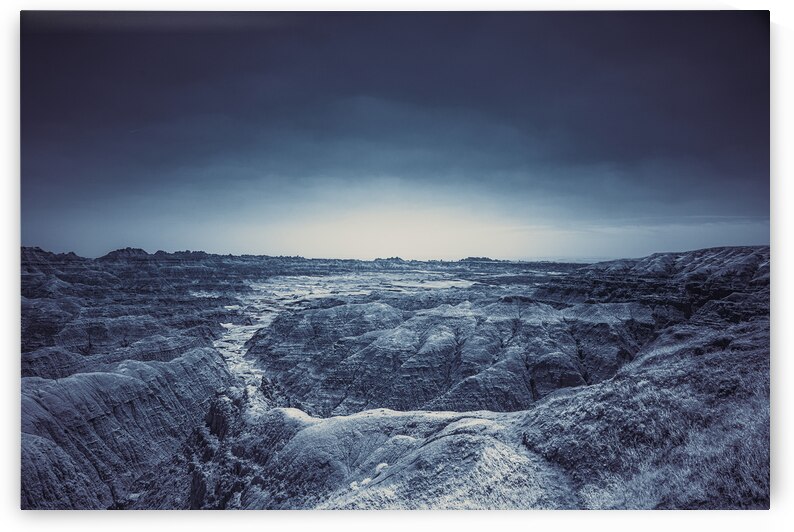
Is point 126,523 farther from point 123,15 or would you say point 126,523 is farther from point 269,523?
point 123,15

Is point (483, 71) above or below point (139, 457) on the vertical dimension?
above

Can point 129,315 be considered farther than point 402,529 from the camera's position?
Yes

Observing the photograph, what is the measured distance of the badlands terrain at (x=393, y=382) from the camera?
13.7 ft

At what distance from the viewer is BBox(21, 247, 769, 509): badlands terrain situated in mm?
4188

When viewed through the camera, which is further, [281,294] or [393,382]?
[281,294]

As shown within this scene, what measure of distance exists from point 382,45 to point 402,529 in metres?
5.69

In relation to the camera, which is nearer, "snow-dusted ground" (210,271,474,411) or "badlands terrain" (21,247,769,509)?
"badlands terrain" (21,247,769,509)

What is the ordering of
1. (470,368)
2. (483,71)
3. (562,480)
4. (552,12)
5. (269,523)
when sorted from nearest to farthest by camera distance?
1. (562,480)
2. (269,523)
3. (552,12)
4. (483,71)
5. (470,368)

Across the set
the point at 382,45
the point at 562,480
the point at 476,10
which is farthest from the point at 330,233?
the point at 562,480

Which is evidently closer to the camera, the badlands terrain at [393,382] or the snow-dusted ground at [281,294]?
the badlands terrain at [393,382]

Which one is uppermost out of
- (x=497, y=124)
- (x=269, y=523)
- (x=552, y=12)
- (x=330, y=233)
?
(x=552, y=12)

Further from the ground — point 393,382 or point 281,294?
point 281,294

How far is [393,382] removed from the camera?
6.79 m

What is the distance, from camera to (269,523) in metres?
4.46
